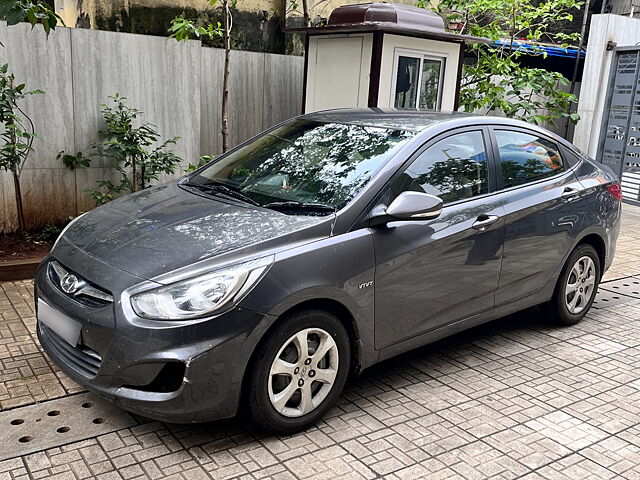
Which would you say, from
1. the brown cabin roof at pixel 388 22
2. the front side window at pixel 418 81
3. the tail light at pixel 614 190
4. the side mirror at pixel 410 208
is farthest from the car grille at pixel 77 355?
the front side window at pixel 418 81

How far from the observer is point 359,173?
381 cm

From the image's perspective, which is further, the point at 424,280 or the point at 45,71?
the point at 45,71

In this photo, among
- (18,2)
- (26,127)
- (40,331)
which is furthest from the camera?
(26,127)

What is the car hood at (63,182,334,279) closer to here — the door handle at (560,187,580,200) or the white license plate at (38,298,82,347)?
the white license plate at (38,298,82,347)

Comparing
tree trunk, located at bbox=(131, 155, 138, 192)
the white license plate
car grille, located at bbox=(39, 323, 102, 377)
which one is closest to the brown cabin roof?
tree trunk, located at bbox=(131, 155, 138, 192)

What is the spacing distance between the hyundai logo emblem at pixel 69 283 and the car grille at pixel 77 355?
0.28 metres

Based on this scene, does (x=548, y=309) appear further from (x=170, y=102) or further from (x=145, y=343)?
(x=170, y=102)

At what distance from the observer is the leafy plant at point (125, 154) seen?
6.52 m

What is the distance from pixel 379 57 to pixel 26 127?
3.75 metres

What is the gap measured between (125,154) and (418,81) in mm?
3506

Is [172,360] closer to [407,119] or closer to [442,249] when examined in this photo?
[442,249]

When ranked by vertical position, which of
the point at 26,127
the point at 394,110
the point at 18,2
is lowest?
the point at 26,127

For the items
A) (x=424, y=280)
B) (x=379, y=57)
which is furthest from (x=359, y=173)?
(x=379, y=57)

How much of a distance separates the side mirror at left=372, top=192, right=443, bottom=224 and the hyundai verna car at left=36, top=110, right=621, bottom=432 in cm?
1
